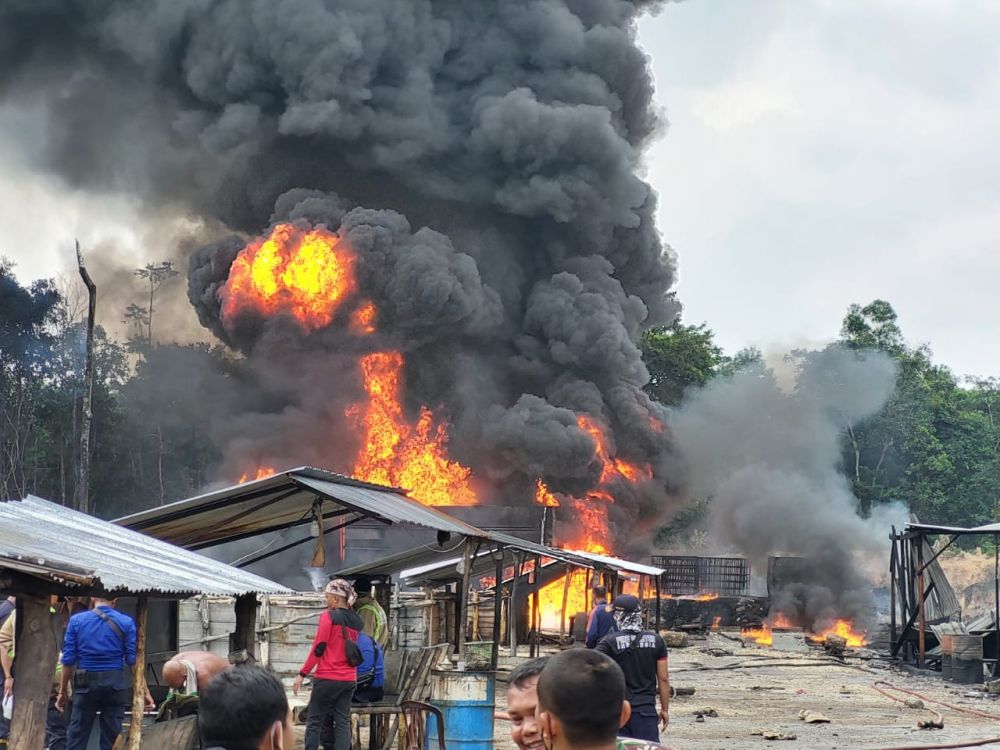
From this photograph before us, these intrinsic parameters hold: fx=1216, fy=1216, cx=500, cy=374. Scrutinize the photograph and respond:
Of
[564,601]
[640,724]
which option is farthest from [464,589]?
[564,601]

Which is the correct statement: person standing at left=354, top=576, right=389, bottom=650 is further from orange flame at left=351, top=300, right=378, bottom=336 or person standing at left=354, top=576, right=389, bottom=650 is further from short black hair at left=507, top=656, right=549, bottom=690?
orange flame at left=351, top=300, right=378, bottom=336

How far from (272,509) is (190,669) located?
434cm

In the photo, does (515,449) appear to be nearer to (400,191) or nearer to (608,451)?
(608,451)

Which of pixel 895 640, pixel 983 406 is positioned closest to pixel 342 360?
pixel 895 640

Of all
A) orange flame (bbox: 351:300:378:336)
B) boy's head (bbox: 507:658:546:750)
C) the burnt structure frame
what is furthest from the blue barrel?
orange flame (bbox: 351:300:378:336)

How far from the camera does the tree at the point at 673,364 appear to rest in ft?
166

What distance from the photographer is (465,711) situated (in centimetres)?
1045

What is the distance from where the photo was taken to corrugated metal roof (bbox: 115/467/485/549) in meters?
10.1

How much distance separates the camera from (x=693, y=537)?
54.8m

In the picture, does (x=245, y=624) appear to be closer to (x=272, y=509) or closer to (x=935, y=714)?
(x=272, y=509)

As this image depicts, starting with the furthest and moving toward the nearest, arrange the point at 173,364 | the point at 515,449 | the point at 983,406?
the point at 983,406 → the point at 173,364 → the point at 515,449

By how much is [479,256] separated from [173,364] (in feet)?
40.0

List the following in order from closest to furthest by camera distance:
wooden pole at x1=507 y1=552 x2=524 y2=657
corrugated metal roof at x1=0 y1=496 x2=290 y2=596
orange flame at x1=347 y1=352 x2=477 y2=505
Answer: corrugated metal roof at x1=0 y1=496 x2=290 y2=596 → wooden pole at x1=507 y1=552 x2=524 y2=657 → orange flame at x1=347 y1=352 x2=477 y2=505

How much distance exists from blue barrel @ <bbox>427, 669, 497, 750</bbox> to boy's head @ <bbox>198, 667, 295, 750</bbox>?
7.28m
